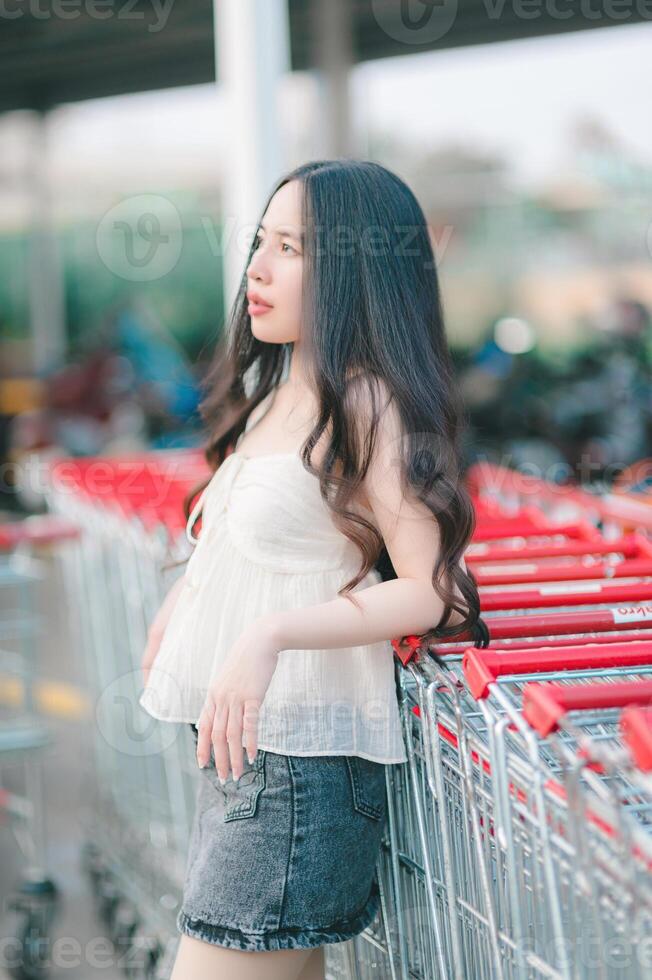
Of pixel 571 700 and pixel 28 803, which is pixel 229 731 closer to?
pixel 571 700

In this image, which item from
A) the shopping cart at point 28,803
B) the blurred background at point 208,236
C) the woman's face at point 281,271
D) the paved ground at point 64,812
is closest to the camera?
the woman's face at point 281,271

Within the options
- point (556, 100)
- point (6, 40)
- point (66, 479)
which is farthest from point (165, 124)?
point (66, 479)

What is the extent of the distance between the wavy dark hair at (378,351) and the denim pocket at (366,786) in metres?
0.21

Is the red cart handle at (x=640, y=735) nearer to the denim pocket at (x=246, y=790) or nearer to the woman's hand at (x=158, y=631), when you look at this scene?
the denim pocket at (x=246, y=790)

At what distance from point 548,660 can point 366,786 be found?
0.38 m

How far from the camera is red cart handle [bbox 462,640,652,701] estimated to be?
152 cm

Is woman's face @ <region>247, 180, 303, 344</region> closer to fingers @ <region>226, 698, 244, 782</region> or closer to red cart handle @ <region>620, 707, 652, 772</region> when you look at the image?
fingers @ <region>226, 698, 244, 782</region>

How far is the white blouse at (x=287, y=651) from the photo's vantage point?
1.71m

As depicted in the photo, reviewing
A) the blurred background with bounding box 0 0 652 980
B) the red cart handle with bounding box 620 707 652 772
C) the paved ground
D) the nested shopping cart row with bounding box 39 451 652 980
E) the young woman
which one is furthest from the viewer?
the blurred background with bounding box 0 0 652 980

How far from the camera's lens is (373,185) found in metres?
1.78

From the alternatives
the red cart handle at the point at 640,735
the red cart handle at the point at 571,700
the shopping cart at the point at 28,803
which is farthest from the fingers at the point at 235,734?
the shopping cart at the point at 28,803

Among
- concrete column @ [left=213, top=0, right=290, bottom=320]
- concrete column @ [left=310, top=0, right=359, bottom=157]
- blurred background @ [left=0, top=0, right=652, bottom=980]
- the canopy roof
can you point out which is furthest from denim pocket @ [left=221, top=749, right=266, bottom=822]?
concrete column @ [left=310, top=0, right=359, bottom=157]

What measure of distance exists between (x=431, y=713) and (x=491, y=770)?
0.16 meters

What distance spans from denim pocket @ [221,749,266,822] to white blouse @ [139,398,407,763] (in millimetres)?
34
